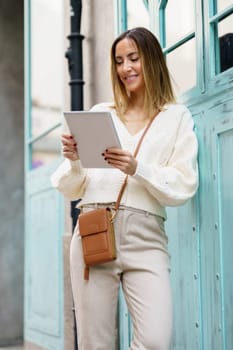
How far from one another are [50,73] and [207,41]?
292cm

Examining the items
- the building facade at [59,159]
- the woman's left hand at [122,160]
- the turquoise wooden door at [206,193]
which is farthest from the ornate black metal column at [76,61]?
the woman's left hand at [122,160]

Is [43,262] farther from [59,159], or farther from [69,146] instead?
[69,146]

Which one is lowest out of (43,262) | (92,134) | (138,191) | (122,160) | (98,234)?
(43,262)

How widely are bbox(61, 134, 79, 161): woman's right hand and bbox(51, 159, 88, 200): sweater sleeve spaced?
0.17ft

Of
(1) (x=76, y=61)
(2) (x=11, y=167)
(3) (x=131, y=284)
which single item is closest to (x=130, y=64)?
(3) (x=131, y=284)

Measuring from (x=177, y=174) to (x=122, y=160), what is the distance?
251 millimetres

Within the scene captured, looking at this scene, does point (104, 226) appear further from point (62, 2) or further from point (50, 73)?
point (50, 73)

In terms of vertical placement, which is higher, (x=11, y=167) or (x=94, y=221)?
(x=11, y=167)

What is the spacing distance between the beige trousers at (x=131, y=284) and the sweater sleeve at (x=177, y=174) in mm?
136

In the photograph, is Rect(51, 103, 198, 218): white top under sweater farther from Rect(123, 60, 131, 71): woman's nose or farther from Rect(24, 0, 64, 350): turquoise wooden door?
Rect(24, 0, 64, 350): turquoise wooden door

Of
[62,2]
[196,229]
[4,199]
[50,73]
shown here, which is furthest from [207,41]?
[4,199]

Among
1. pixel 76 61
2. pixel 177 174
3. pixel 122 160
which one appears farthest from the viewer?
pixel 76 61

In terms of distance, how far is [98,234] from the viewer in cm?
316

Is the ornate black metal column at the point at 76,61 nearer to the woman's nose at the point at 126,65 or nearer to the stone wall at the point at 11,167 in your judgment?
the woman's nose at the point at 126,65
